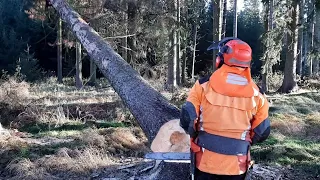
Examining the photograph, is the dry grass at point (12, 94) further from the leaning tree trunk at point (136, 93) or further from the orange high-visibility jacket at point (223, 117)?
the orange high-visibility jacket at point (223, 117)

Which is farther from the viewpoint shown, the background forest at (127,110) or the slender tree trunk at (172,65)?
the slender tree trunk at (172,65)

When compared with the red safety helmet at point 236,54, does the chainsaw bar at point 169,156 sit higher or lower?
lower

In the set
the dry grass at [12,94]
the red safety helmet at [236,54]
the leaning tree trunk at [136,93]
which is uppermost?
the red safety helmet at [236,54]

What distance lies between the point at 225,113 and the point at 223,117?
1.5 inches

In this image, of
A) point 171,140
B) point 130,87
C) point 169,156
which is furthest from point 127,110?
point 169,156

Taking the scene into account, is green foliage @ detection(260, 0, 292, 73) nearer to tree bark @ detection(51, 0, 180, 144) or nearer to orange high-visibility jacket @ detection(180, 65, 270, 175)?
tree bark @ detection(51, 0, 180, 144)

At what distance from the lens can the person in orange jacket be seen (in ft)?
10.4

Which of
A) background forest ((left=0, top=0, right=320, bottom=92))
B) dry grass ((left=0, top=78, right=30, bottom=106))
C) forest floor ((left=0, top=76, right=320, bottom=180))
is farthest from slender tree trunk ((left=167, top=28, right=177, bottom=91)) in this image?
dry grass ((left=0, top=78, right=30, bottom=106))

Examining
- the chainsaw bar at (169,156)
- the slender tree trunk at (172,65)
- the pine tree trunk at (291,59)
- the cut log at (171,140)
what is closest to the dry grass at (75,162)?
the cut log at (171,140)

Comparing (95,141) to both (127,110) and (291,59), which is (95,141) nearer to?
(127,110)

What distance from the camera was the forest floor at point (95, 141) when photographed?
5699mm

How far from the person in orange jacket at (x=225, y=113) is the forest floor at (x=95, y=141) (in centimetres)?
211

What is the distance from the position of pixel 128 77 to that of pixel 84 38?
1607mm

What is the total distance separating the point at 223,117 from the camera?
3.15 metres
